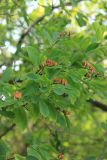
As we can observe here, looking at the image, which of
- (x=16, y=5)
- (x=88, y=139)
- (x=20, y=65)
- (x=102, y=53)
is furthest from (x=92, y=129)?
(x=102, y=53)

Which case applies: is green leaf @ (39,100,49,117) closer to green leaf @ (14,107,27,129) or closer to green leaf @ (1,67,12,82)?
green leaf @ (14,107,27,129)

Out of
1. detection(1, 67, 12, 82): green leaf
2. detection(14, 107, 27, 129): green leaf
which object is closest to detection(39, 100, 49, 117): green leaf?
detection(14, 107, 27, 129): green leaf

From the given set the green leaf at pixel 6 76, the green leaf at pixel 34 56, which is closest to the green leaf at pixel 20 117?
the green leaf at pixel 6 76

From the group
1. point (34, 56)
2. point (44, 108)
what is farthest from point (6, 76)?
point (44, 108)

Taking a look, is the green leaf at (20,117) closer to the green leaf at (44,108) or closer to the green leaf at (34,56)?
the green leaf at (44,108)

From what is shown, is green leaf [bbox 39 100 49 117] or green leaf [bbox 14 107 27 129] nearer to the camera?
green leaf [bbox 39 100 49 117]

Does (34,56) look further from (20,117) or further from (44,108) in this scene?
(20,117)

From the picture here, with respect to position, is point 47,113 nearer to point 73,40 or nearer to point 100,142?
point 73,40

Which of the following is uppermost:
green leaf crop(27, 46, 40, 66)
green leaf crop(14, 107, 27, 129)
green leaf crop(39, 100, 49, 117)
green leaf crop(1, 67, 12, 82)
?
green leaf crop(27, 46, 40, 66)
